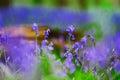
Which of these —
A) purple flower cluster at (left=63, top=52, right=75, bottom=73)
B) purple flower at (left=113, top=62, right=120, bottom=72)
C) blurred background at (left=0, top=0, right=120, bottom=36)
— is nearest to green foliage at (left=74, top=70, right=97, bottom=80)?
purple flower cluster at (left=63, top=52, right=75, bottom=73)

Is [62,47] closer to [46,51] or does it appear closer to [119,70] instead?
[46,51]

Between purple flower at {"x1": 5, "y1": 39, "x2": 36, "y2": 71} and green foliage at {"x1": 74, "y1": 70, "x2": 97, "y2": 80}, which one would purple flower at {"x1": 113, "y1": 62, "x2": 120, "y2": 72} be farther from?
purple flower at {"x1": 5, "y1": 39, "x2": 36, "y2": 71}

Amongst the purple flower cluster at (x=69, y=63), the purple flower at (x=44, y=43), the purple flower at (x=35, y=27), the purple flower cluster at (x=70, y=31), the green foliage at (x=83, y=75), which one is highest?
the purple flower at (x=35, y=27)

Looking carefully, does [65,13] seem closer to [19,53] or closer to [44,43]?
[44,43]

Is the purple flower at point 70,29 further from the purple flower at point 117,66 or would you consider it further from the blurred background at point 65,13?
the purple flower at point 117,66

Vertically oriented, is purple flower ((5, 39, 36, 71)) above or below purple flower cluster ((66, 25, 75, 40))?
below

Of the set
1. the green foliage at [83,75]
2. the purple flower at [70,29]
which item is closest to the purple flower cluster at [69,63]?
the green foliage at [83,75]

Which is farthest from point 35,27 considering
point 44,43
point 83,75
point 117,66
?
point 117,66

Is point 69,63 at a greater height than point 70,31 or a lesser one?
lesser

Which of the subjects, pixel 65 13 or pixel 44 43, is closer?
pixel 44 43
